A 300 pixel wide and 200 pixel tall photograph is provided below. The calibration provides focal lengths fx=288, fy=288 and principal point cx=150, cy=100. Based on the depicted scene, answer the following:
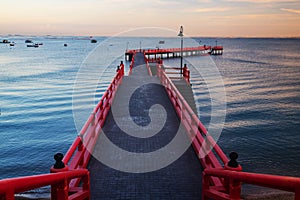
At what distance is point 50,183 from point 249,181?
249 centimetres

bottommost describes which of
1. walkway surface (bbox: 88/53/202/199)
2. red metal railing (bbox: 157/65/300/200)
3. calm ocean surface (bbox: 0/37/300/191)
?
calm ocean surface (bbox: 0/37/300/191)

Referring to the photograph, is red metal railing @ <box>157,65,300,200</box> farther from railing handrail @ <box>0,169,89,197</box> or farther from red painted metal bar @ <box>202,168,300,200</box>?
railing handrail @ <box>0,169,89,197</box>

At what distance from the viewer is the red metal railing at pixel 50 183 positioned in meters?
2.65

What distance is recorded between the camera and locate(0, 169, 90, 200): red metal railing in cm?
265

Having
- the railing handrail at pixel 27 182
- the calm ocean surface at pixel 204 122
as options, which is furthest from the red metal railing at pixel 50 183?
the calm ocean surface at pixel 204 122

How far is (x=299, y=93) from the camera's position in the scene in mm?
35094

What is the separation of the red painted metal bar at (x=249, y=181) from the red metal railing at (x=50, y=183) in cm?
217

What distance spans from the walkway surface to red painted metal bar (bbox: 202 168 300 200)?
81 cm

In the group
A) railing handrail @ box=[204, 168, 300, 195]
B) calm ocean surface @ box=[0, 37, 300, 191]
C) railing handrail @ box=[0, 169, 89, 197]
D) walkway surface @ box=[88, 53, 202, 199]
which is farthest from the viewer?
calm ocean surface @ box=[0, 37, 300, 191]

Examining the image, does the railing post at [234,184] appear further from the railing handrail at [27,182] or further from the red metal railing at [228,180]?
the railing handrail at [27,182]

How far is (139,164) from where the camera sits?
694 cm

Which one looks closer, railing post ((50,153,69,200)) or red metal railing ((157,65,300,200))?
red metal railing ((157,65,300,200))

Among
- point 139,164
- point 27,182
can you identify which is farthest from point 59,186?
point 139,164

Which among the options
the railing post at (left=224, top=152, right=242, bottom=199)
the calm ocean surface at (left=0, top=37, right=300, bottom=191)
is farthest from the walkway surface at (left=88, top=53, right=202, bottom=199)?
the calm ocean surface at (left=0, top=37, right=300, bottom=191)
